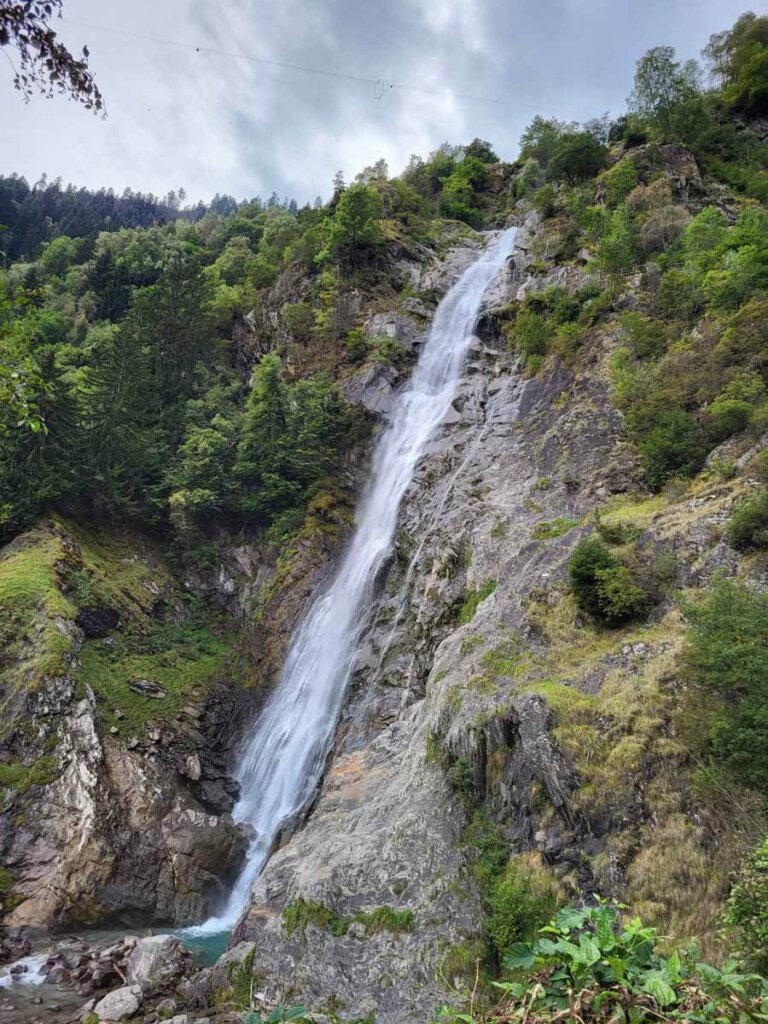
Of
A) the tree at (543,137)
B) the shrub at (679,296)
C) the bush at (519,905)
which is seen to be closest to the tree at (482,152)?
the tree at (543,137)

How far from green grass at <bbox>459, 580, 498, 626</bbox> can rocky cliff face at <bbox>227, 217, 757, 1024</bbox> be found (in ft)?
0.20

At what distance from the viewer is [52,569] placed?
2148 cm

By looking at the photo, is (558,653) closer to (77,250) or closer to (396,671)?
(396,671)

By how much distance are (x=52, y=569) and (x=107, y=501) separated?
5.27 metres

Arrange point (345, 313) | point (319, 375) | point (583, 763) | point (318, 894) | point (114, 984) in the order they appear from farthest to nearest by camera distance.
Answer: point (345, 313), point (319, 375), point (114, 984), point (318, 894), point (583, 763)

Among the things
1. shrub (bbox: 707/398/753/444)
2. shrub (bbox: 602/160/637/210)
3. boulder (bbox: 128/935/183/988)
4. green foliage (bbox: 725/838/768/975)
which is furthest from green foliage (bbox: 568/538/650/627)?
shrub (bbox: 602/160/637/210)

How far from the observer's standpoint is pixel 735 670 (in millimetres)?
7477

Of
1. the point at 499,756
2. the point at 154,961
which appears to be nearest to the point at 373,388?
the point at 499,756

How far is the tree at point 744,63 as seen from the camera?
107 feet

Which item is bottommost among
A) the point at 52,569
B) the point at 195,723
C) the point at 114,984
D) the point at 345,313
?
the point at 114,984

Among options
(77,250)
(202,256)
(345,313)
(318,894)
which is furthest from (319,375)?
(77,250)

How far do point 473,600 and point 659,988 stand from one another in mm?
12620

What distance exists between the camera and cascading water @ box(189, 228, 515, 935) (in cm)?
1692

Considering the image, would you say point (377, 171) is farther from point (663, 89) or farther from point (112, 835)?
point (112, 835)
